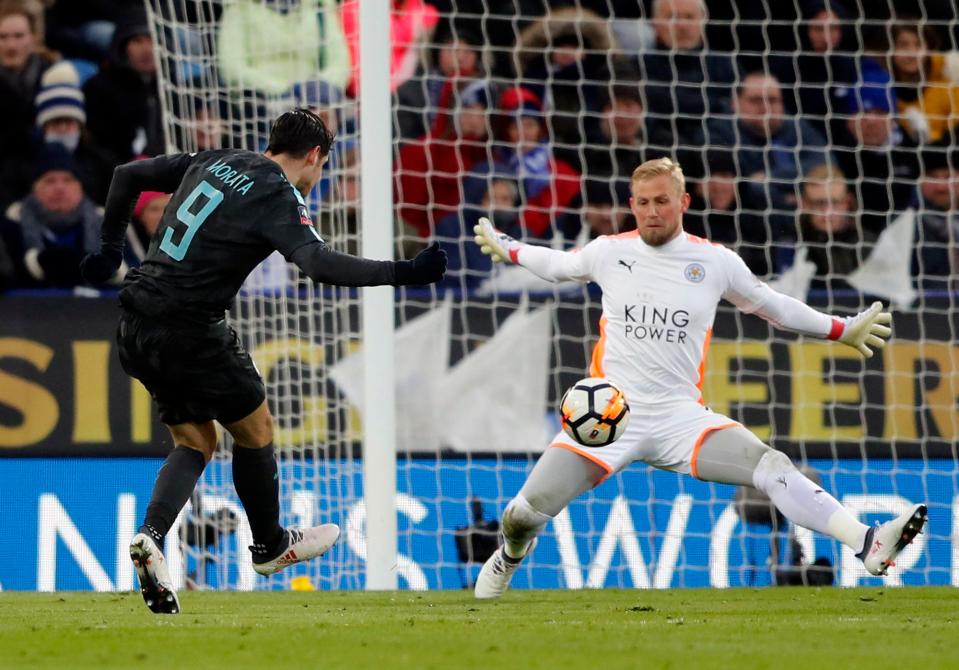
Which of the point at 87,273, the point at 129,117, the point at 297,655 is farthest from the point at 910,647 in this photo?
the point at 129,117

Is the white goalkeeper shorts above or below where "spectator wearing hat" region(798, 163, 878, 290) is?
below

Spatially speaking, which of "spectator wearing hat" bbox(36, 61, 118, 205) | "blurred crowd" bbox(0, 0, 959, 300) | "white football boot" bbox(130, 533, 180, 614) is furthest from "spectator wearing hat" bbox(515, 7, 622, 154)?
"white football boot" bbox(130, 533, 180, 614)

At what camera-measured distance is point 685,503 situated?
9930mm

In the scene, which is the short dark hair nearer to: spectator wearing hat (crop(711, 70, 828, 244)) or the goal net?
the goal net

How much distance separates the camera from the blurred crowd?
10859 mm

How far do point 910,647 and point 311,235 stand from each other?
2.43 metres

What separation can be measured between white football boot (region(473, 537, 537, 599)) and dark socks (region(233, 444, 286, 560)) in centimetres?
131

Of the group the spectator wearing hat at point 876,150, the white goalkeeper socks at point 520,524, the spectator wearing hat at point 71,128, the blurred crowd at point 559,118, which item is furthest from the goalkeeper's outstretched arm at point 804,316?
the spectator wearing hat at point 71,128

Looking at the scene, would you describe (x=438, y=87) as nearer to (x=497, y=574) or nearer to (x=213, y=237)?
(x=497, y=574)

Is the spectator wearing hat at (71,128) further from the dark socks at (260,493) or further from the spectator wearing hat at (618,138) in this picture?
Answer: the dark socks at (260,493)

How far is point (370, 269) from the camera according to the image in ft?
18.8

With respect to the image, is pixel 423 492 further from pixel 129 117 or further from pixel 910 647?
pixel 910 647

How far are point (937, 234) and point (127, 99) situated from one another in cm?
575

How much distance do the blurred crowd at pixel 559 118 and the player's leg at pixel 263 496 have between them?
3852 millimetres
